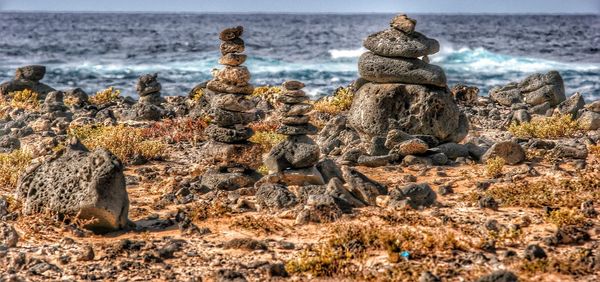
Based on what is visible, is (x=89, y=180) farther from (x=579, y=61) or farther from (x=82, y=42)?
(x=82, y=42)

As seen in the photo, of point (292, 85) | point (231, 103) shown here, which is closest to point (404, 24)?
point (292, 85)

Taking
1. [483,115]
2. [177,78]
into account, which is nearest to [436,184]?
[483,115]

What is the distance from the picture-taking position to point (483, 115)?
2708 cm

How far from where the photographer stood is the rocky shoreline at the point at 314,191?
11.9 meters

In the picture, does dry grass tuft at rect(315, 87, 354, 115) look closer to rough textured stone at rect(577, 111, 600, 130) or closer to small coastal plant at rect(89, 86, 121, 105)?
rough textured stone at rect(577, 111, 600, 130)

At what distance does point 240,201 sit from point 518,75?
4328cm

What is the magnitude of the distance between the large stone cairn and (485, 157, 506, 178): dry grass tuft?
2.62 metres

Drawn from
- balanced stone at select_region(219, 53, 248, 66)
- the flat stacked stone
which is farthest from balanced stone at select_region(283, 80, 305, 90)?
balanced stone at select_region(219, 53, 248, 66)

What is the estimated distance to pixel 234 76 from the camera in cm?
1739

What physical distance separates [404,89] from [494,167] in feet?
11.9

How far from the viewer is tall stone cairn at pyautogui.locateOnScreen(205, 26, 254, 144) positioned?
17.4 m

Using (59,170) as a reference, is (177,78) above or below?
below

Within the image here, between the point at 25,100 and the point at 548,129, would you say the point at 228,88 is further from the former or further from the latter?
the point at 25,100

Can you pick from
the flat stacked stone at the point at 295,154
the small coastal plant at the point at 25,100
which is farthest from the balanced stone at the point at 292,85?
the small coastal plant at the point at 25,100
